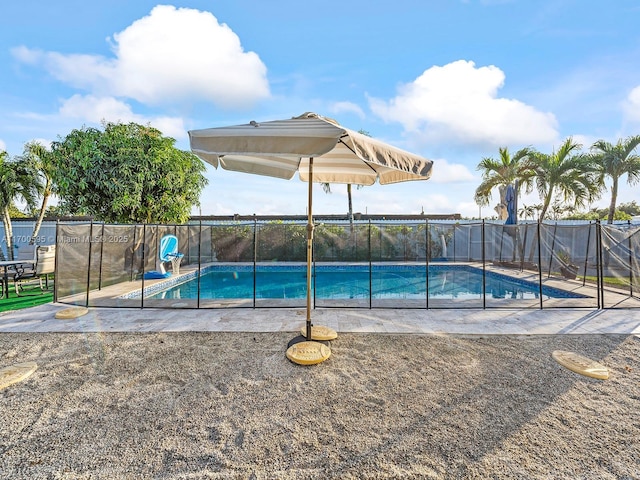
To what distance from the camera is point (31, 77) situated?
7234mm

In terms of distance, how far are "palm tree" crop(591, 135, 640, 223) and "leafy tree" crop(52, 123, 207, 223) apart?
13428 mm

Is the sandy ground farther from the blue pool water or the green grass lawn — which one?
the blue pool water

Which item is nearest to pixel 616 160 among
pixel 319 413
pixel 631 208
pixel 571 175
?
pixel 571 175

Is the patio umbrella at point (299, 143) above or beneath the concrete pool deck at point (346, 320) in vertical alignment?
above

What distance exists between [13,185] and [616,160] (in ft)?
61.7

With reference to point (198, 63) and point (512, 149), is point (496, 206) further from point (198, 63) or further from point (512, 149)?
point (198, 63)

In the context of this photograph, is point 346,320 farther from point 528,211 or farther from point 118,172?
point 528,211

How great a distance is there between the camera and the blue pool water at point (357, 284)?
8.01 meters

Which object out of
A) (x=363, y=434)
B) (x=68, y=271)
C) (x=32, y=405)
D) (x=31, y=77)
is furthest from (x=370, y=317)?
(x=31, y=77)

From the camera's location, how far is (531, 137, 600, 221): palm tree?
9.67 m

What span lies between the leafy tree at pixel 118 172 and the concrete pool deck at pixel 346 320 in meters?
3.91

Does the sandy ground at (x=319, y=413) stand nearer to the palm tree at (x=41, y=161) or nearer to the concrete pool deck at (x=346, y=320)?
the concrete pool deck at (x=346, y=320)

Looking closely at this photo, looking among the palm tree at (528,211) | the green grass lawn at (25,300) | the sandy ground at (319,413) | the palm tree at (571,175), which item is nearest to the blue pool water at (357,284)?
the green grass lawn at (25,300)

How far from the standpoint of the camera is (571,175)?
32.1ft
